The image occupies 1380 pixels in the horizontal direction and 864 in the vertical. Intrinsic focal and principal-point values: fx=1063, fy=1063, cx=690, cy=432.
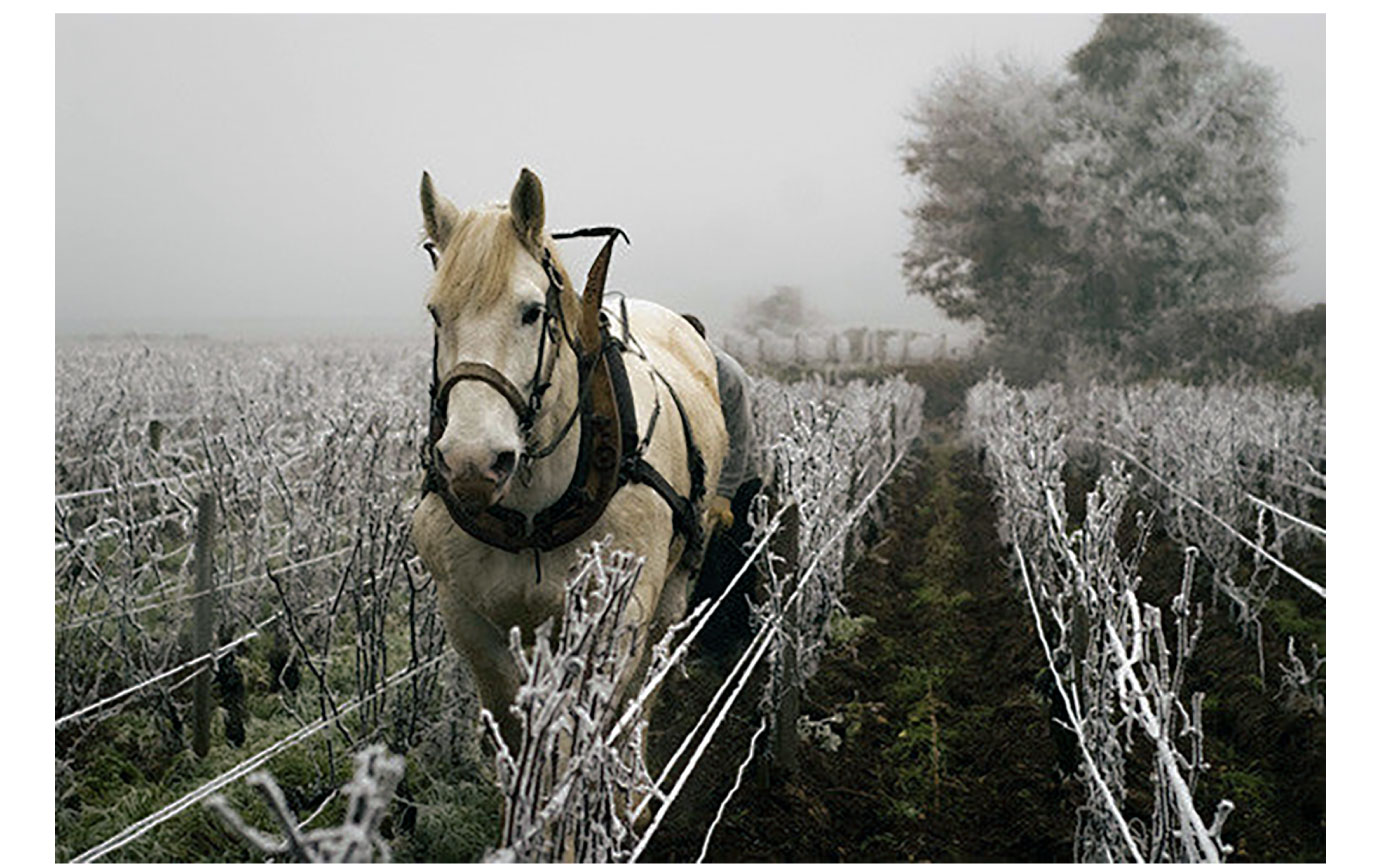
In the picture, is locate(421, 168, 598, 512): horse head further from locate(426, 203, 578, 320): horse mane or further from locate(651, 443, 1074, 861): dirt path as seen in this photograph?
locate(651, 443, 1074, 861): dirt path

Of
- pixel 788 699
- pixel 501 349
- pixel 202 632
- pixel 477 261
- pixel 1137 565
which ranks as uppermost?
pixel 477 261

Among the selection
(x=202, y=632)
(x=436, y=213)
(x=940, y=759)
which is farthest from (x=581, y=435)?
(x=940, y=759)

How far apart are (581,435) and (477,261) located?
717 mm

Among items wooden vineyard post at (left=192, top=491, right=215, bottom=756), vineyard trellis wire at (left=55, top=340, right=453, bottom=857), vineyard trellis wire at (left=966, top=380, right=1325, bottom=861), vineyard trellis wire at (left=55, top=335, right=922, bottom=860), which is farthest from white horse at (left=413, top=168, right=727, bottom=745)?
wooden vineyard post at (left=192, top=491, right=215, bottom=756)

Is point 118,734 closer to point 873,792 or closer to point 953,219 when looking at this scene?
point 873,792

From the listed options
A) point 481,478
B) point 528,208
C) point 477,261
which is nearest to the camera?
point 481,478

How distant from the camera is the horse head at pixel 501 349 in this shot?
269 centimetres

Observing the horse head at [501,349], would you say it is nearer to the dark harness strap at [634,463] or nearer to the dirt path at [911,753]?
the dark harness strap at [634,463]

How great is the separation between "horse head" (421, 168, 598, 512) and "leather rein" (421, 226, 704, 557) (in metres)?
0.01

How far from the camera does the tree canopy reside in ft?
78.3

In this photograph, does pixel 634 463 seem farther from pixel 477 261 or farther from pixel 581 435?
pixel 477 261

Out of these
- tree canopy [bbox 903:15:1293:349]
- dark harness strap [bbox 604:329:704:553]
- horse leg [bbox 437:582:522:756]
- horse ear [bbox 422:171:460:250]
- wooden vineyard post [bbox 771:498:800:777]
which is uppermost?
tree canopy [bbox 903:15:1293:349]

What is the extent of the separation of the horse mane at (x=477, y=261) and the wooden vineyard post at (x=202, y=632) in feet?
8.16

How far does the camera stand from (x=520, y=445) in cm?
284
